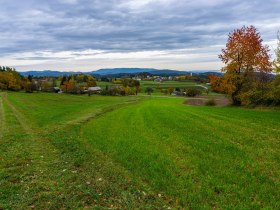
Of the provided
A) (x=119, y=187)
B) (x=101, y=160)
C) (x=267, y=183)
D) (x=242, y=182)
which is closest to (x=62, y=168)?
(x=101, y=160)

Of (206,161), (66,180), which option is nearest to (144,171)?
(206,161)

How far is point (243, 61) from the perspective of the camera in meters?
42.0

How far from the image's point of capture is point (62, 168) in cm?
1046

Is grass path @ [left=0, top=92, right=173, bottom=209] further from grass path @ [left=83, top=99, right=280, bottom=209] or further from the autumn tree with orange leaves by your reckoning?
the autumn tree with orange leaves

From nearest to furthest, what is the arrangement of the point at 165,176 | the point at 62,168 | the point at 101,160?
1. the point at 165,176
2. the point at 62,168
3. the point at 101,160

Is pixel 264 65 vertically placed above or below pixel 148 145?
above

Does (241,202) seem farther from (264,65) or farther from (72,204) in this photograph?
(264,65)

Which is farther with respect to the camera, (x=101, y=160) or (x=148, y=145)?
(x=148, y=145)

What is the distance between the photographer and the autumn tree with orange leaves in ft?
134


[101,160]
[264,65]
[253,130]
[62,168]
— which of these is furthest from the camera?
[264,65]

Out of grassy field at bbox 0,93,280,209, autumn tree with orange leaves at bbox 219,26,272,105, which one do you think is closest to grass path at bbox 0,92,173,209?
grassy field at bbox 0,93,280,209

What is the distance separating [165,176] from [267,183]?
3.20 metres

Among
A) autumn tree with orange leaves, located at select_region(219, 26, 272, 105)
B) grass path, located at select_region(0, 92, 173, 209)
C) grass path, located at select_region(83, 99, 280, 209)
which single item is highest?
autumn tree with orange leaves, located at select_region(219, 26, 272, 105)

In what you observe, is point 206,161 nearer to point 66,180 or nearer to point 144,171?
point 144,171
